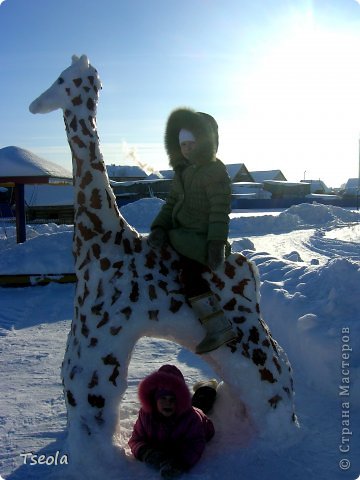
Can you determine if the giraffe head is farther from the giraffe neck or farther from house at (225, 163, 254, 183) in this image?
house at (225, 163, 254, 183)

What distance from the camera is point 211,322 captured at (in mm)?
2627

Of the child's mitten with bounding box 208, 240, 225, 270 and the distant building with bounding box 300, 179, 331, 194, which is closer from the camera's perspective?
the child's mitten with bounding box 208, 240, 225, 270

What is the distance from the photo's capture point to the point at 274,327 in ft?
15.5

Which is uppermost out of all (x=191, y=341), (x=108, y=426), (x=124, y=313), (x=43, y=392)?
(x=124, y=313)

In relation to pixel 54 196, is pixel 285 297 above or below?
below

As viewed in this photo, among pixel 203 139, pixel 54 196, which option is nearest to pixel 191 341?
pixel 203 139

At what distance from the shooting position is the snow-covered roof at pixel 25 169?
9977 millimetres

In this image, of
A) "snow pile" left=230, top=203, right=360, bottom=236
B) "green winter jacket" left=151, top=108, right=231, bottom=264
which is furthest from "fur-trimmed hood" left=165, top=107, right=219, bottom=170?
"snow pile" left=230, top=203, right=360, bottom=236

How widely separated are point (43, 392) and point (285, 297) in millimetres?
2585

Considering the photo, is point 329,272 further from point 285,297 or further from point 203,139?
point 203,139

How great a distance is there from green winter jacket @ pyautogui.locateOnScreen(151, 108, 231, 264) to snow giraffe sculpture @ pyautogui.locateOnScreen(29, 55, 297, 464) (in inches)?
8.0

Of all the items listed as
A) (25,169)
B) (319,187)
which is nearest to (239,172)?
(319,187)

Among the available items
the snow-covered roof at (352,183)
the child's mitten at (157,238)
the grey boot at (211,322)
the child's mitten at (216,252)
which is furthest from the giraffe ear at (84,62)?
the snow-covered roof at (352,183)

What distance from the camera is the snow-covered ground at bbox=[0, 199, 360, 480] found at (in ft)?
8.70
